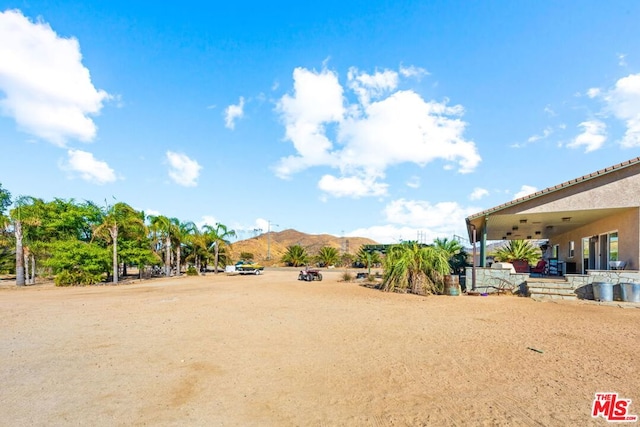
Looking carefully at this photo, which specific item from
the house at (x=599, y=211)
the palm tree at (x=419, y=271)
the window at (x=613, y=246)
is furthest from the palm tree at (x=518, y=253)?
the palm tree at (x=419, y=271)

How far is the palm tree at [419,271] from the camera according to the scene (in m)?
14.7

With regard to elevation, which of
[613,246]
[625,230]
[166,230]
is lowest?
[613,246]

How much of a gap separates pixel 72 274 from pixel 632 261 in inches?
1179

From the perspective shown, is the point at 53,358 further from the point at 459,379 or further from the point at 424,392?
the point at 459,379

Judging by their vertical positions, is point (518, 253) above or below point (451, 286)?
above

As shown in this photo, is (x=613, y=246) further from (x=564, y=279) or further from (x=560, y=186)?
(x=560, y=186)

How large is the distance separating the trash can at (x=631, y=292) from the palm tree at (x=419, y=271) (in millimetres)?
5866

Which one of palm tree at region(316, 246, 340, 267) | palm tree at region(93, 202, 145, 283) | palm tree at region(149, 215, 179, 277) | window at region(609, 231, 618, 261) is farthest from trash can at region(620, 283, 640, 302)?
palm tree at region(316, 246, 340, 267)

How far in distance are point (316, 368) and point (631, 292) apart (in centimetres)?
1259

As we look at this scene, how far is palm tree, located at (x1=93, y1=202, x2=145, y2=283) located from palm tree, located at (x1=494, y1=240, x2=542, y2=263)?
2992 cm

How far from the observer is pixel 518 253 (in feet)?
93.8

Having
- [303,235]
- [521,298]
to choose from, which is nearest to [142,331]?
[521,298]

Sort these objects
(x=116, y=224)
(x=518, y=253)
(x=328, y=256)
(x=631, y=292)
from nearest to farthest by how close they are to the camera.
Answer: (x=631, y=292), (x=116, y=224), (x=518, y=253), (x=328, y=256)

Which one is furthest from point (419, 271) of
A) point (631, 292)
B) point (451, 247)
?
point (631, 292)
